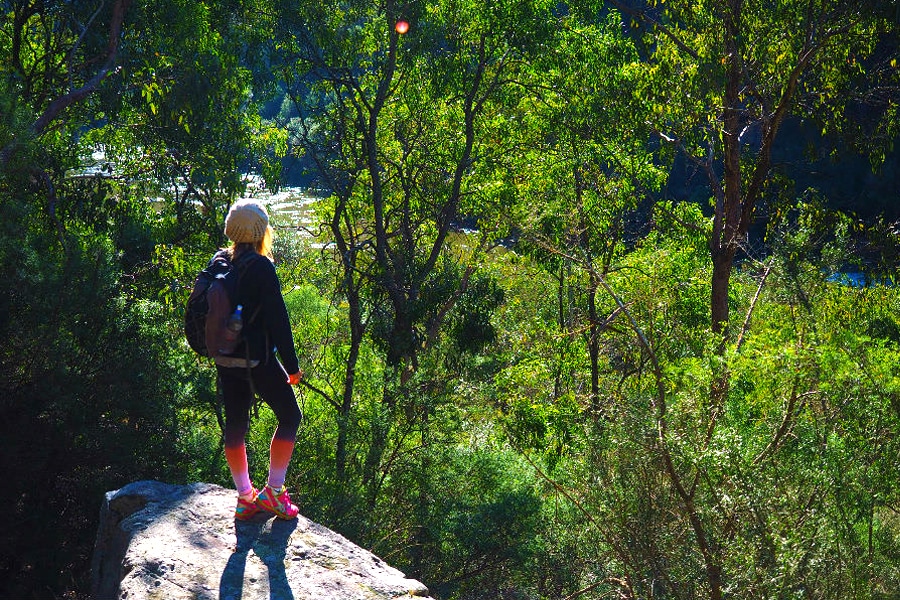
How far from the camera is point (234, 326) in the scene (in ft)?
13.7

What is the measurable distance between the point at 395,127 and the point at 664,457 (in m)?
10.1

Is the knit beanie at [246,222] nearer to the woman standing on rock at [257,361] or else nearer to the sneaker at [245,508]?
the woman standing on rock at [257,361]

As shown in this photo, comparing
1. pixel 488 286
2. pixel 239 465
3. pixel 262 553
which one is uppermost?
pixel 488 286

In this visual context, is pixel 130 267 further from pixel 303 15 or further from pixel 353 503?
pixel 303 15

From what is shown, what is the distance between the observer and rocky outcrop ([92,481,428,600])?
410cm

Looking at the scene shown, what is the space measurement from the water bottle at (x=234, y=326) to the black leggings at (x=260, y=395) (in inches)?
8.2

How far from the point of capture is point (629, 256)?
1568 cm

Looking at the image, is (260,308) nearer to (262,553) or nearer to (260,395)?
(260,395)

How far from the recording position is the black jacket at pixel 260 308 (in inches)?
168

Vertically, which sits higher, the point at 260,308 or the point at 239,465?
the point at 260,308

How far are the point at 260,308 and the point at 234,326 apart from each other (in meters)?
0.17

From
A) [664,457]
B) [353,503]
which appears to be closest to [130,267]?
[353,503]

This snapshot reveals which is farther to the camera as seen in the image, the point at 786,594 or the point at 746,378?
the point at 746,378

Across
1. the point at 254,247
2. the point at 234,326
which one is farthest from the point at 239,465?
the point at 254,247
